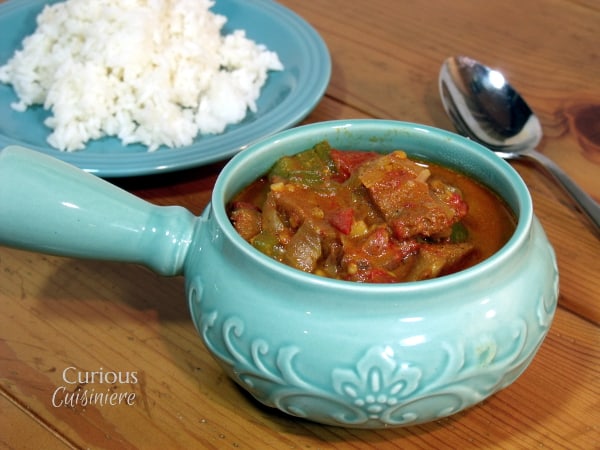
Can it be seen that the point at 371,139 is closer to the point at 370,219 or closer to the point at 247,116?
the point at 370,219

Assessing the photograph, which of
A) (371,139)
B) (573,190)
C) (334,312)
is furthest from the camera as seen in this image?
(573,190)

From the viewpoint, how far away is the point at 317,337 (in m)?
0.73

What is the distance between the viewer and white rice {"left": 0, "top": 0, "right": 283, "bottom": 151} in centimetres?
138

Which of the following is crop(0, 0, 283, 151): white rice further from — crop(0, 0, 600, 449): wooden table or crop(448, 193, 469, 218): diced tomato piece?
crop(448, 193, 469, 218): diced tomato piece

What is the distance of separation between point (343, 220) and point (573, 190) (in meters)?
0.56

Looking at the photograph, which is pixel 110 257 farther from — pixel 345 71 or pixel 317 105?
pixel 345 71

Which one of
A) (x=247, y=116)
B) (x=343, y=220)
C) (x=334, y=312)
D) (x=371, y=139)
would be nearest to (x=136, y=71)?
(x=247, y=116)

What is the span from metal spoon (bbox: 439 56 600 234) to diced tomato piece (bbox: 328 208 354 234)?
57cm

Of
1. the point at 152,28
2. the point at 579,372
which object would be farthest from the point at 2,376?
the point at 152,28

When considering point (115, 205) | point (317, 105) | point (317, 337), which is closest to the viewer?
point (317, 337)

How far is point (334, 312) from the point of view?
0.73 meters

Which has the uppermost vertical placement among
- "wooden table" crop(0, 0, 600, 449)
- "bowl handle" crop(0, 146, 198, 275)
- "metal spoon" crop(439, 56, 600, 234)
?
"bowl handle" crop(0, 146, 198, 275)

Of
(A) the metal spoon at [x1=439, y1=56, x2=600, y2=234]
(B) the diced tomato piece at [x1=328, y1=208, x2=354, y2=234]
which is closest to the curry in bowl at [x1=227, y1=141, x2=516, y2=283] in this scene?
(B) the diced tomato piece at [x1=328, y1=208, x2=354, y2=234]

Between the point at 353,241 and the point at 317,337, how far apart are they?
134 millimetres
